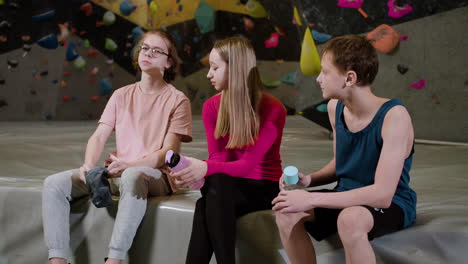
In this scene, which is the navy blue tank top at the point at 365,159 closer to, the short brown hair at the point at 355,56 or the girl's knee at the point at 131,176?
the short brown hair at the point at 355,56

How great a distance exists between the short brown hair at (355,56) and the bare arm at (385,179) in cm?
12

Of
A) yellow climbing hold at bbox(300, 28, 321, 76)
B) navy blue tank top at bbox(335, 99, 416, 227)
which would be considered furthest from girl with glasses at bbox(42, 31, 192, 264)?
yellow climbing hold at bbox(300, 28, 321, 76)

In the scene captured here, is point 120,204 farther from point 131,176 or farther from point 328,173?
point 328,173

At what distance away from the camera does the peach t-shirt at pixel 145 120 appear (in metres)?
1.79

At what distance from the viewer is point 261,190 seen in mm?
1558

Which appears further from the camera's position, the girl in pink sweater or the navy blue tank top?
the girl in pink sweater

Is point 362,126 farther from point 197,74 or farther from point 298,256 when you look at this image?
point 197,74

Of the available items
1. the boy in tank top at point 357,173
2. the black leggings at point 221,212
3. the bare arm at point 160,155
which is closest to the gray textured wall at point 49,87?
the bare arm at point 160,155

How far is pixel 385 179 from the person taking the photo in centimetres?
122

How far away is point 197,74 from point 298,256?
16.4 feet

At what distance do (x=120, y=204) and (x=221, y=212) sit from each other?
1.17 ft

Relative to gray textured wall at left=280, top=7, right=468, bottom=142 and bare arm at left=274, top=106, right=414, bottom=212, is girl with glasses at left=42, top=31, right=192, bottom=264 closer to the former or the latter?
bare arm at left=274, top=106, right=414, bottom=212

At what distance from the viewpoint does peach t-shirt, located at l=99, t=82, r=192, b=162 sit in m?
1.79

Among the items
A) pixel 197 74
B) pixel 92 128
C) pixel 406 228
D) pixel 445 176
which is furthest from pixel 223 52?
pixel 197 74
